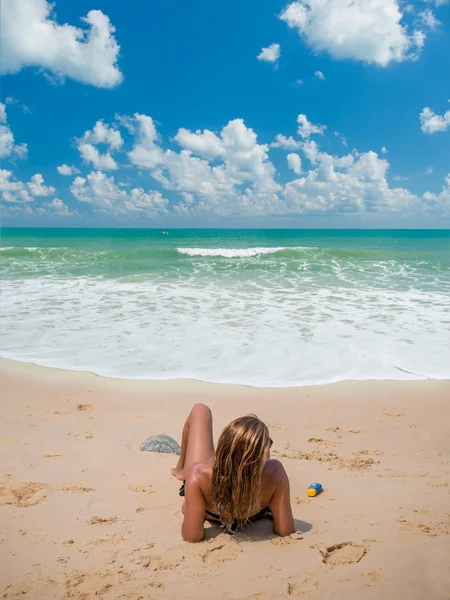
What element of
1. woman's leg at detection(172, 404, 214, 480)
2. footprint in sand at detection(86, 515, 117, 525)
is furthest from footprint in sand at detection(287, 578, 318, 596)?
footprint in sand at detection(86, 515, 117, 525)

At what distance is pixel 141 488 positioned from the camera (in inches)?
139

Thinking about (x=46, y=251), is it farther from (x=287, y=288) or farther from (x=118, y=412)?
(x=118, y=412)

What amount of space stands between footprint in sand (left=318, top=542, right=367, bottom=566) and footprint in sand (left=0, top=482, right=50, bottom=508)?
6.92 feet

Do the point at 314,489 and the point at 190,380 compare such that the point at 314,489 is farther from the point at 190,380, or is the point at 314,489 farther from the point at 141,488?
the point at 190,380

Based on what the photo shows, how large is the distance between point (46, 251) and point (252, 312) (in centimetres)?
2667

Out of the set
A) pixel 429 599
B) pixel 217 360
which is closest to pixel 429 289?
pixel 217 360

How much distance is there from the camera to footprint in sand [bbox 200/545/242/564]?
8.64 ft

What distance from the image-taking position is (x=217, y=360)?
7.44 meters

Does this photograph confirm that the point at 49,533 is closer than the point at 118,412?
Yes

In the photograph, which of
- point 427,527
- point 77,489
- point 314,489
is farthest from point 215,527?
point 427,527

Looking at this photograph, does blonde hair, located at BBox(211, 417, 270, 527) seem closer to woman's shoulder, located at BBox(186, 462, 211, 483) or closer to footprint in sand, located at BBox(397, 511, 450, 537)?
woman's shoulder, located at BBox(186, 462, 211, 483)

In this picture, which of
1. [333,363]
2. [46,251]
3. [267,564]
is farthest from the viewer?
[46,251]

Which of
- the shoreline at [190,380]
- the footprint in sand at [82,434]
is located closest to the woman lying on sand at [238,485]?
the footprint in sand at [82,434]

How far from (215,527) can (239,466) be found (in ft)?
2.31
